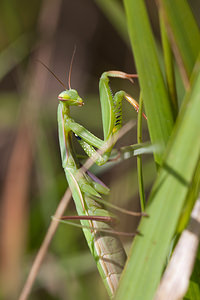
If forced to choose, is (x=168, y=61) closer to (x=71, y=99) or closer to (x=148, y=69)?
(x=148, y=69)

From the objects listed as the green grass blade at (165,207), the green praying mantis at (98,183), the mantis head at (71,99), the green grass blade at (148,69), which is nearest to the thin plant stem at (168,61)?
the green grass blade at (148,69)

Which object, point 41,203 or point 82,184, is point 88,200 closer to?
point 82,184

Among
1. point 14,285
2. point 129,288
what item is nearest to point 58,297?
point 14,285

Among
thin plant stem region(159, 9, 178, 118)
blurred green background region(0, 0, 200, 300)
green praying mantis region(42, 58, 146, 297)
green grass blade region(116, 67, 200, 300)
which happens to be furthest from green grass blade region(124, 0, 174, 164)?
blurred green background region(0, 0, 200, 300)

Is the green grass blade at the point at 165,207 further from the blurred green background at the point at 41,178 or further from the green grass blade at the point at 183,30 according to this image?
the blurred green background at the point at 41,178

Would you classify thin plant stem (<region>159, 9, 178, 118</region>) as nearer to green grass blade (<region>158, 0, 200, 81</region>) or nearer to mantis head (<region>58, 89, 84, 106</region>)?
green grass blade (<region>158, 0, 200, 81</region>)

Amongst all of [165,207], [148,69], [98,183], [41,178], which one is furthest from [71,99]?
[41,178]
